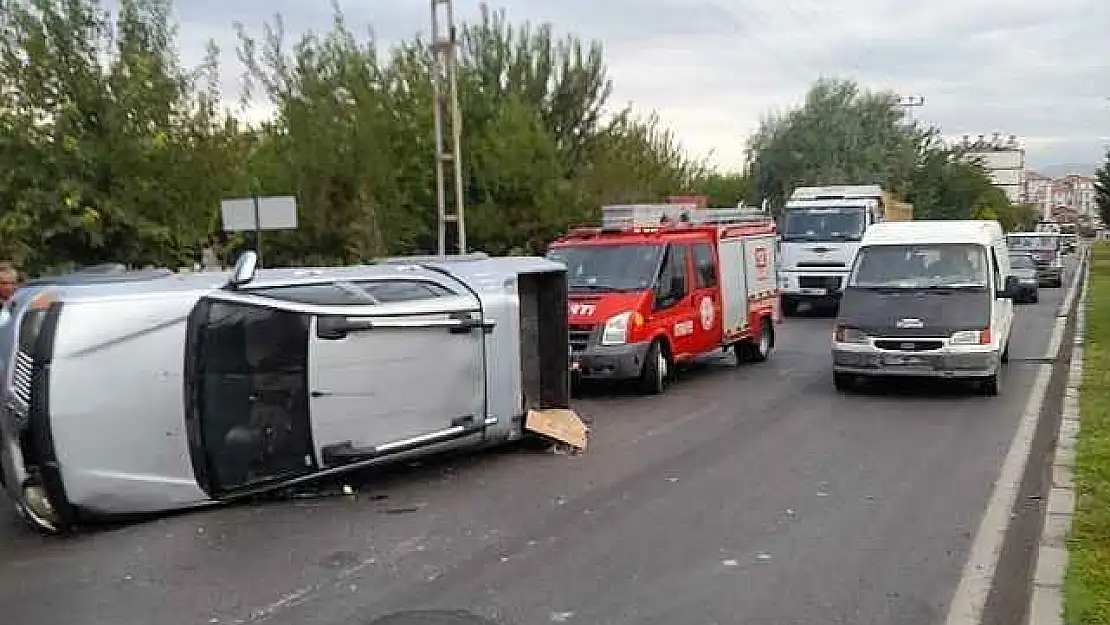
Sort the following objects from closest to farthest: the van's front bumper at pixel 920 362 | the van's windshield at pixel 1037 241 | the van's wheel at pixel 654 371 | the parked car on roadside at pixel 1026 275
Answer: the van's front bumper at pixel 920 362, the van's wheel at pixel 654 371, the parked car on roadside at pixel 1026 275, the van's windshield at pixel 1037 241

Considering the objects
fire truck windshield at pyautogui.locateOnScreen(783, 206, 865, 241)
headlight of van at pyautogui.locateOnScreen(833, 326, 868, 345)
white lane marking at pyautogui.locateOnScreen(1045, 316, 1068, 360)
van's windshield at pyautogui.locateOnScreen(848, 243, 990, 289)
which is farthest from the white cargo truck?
headlight of van at pyautogui.locateOnScreen(833, 326, 868, 345)

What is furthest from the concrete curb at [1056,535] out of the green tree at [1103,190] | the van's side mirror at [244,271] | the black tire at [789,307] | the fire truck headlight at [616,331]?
the green tree at [1103,190]

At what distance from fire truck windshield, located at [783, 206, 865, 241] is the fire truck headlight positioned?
44.5 ft

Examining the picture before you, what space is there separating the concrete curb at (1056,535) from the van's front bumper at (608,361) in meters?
4.73

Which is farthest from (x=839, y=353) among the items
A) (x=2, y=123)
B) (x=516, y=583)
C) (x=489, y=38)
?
(x=489, y=38)

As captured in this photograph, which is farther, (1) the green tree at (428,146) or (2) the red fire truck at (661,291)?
(1) the green tree at (428,146)

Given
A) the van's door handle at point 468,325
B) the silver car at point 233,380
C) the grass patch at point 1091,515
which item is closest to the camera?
the grass patch at point 1091,515

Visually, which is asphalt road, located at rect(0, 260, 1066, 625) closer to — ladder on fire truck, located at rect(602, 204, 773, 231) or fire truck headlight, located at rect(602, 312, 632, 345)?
fire truck headlight, located at rect(602, 312, 632, 345)

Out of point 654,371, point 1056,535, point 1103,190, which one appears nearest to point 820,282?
point 654,371

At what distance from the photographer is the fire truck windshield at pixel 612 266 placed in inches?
568

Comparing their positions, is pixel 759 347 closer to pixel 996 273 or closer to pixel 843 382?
pixel 843 382

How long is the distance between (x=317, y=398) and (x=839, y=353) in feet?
25.0

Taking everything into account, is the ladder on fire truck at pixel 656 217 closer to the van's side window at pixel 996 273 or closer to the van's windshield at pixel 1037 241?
the van's side window at pixel 996 273

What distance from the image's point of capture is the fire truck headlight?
536 inches
